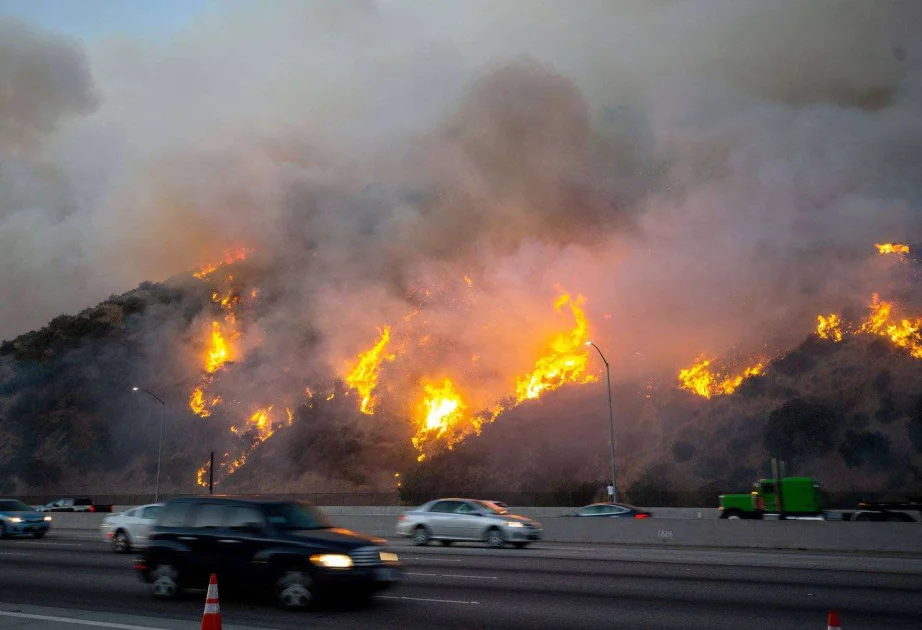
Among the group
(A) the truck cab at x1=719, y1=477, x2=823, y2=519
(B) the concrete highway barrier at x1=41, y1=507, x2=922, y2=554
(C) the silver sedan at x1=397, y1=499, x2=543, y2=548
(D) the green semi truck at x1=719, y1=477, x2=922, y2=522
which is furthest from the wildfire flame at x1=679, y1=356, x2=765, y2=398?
(C) the silver sedan at x1=397, y1=499, x2=543, y2=548

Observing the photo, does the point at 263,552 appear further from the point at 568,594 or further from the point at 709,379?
the point at 709,379

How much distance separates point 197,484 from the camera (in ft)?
268

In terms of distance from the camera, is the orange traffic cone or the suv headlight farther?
the suv headlight

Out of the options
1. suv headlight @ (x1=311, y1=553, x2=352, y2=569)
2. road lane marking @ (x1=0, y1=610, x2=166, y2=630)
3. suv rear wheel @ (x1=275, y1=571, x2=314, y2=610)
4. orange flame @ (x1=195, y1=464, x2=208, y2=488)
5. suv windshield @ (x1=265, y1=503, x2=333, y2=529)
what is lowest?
road lane marking @ (x1=0, y1=610, x2=166, y2=630)

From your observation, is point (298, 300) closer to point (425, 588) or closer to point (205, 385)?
point (205, 385)

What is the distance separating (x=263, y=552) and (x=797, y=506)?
35.1m

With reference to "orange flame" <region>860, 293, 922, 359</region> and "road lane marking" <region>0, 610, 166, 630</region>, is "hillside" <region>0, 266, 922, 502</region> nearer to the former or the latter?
"orange flame" <region>860, 293, 922, 359</region>

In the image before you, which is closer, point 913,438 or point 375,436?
point 913,438

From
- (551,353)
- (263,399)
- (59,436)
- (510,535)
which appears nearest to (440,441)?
(551,353)

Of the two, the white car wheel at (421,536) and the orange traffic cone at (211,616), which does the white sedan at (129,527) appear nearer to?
the white car wheel at (421,536)

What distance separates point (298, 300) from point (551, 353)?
32926mm

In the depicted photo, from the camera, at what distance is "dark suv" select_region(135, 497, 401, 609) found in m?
11.6

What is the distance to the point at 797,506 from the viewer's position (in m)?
40.2

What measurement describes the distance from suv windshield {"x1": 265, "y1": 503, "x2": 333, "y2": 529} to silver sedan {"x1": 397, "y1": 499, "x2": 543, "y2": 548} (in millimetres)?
12629
